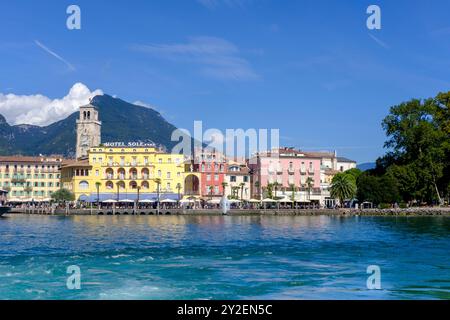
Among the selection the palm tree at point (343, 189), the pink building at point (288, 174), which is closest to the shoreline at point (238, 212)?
the palm tree at point (343, 189)

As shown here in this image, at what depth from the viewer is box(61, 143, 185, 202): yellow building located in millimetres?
90938

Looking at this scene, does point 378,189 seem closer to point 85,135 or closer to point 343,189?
point 343,189

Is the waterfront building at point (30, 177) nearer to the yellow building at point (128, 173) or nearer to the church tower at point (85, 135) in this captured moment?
the yellow building at point (128, 173)

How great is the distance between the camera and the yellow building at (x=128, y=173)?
90938 millimetres

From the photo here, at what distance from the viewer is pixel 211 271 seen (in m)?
21.7

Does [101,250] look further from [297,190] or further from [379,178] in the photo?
[297,190]

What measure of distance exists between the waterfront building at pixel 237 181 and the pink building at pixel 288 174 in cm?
126

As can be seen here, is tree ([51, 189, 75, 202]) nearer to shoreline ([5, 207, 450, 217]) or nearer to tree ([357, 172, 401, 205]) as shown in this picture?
shoreline ([5, 207, 450, 217])

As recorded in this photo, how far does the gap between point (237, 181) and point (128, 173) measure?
1838cm

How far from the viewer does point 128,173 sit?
9106 centimetres

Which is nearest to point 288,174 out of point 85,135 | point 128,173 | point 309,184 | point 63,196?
point 309,184

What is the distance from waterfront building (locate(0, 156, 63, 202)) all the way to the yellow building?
16.0 meters
